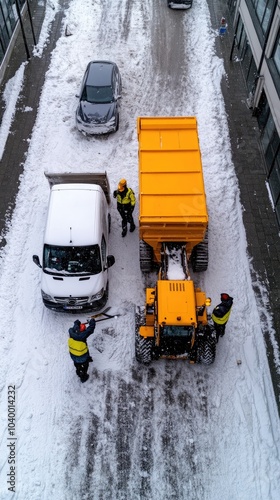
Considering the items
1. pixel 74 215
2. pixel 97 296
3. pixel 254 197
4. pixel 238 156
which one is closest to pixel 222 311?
pixel 97 296

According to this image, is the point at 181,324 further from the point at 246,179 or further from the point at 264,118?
the point at 264,118

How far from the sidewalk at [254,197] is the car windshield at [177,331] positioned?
2607mm

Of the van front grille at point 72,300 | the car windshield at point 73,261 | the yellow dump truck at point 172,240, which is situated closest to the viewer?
the yellow dump truck at point 172,240

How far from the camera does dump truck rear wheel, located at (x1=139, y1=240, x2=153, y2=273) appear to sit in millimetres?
10891

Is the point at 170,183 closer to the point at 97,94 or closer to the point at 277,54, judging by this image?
the point at 97,94

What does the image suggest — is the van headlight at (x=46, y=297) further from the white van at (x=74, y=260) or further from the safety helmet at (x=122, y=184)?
the safety helmet at (x=122, y=184)

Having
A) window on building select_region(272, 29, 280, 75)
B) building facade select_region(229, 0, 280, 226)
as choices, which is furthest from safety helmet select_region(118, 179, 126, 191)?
window on building select_region(272, 29, 280, 75)

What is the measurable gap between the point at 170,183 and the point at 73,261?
10.3ft

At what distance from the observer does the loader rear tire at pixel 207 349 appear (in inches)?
375

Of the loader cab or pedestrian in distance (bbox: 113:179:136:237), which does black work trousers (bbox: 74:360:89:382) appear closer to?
the loader cab

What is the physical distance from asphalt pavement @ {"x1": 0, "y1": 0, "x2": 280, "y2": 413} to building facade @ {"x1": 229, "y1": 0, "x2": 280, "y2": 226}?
33 cm

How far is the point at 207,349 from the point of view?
31.2 feet

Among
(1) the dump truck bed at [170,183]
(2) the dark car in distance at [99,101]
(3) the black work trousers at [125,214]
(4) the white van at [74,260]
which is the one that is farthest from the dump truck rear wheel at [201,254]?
(2) the dark car in distance at [99,101]

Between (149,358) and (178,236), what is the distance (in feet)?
9.79
